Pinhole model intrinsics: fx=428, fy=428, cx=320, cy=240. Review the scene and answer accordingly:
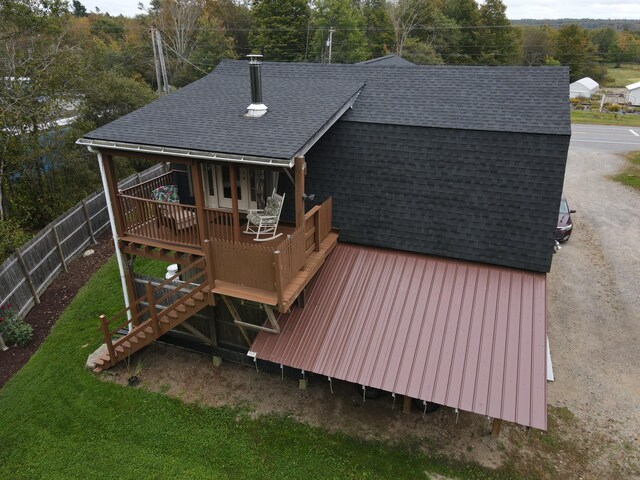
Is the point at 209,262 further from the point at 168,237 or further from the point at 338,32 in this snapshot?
the point at 338,32

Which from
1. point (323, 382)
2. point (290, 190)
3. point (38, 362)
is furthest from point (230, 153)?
point (38, 362)

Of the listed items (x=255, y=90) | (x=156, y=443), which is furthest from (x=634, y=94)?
(x=156, y=443)

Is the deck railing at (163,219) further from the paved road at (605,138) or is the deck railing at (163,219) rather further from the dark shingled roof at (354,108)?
the paved road at (605,138)

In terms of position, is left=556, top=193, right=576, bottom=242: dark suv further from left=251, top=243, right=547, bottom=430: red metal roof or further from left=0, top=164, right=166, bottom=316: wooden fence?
left=0, top=164, right=166, bottom=316: wooden fence

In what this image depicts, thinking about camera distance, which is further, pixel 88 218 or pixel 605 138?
pixel 605 138

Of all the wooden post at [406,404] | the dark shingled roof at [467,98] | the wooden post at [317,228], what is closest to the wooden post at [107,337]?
the wooden post at [317,228]

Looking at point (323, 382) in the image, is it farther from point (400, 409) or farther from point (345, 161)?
point (345, 161)
